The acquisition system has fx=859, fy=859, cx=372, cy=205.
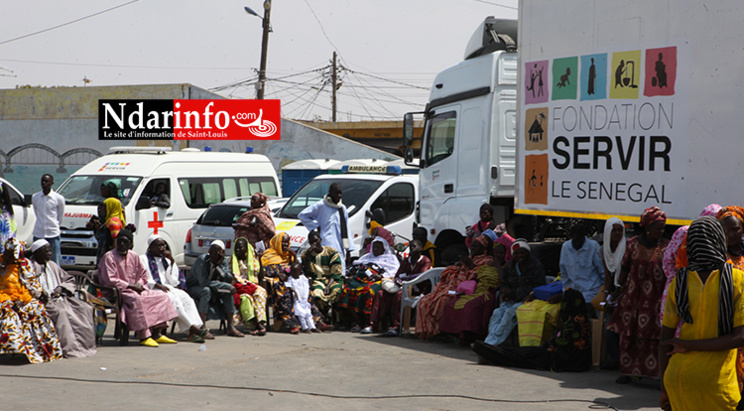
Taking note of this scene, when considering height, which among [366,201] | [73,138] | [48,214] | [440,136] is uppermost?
[73,138]

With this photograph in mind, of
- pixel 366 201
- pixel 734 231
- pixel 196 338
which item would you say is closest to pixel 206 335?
pixel 196 338

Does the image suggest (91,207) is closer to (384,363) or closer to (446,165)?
(446,165)

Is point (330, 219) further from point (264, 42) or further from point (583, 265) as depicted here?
point (264, 42)

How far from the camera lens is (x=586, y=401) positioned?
6469 millimetres

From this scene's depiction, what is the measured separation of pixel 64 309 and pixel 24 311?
1.48 feet

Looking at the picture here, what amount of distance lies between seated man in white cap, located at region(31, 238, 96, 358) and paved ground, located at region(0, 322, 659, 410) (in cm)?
23

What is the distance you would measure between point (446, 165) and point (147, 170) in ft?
18.7

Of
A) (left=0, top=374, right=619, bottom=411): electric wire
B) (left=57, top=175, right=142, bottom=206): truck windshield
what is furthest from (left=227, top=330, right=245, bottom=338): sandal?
(left=57, top=175, right=142, bottom=206): truck windshield

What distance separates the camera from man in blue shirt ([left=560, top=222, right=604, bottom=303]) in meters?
8.30

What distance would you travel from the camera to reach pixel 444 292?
9.51 meters

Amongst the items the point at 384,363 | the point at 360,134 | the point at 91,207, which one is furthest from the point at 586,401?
the point at 360,134

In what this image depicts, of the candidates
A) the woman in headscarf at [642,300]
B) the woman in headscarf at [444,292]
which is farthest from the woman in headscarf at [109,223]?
the woman in headscarf at [642,300]

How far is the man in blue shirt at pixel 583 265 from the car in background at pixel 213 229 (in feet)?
21.9

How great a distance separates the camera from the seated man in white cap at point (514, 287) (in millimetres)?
8445
